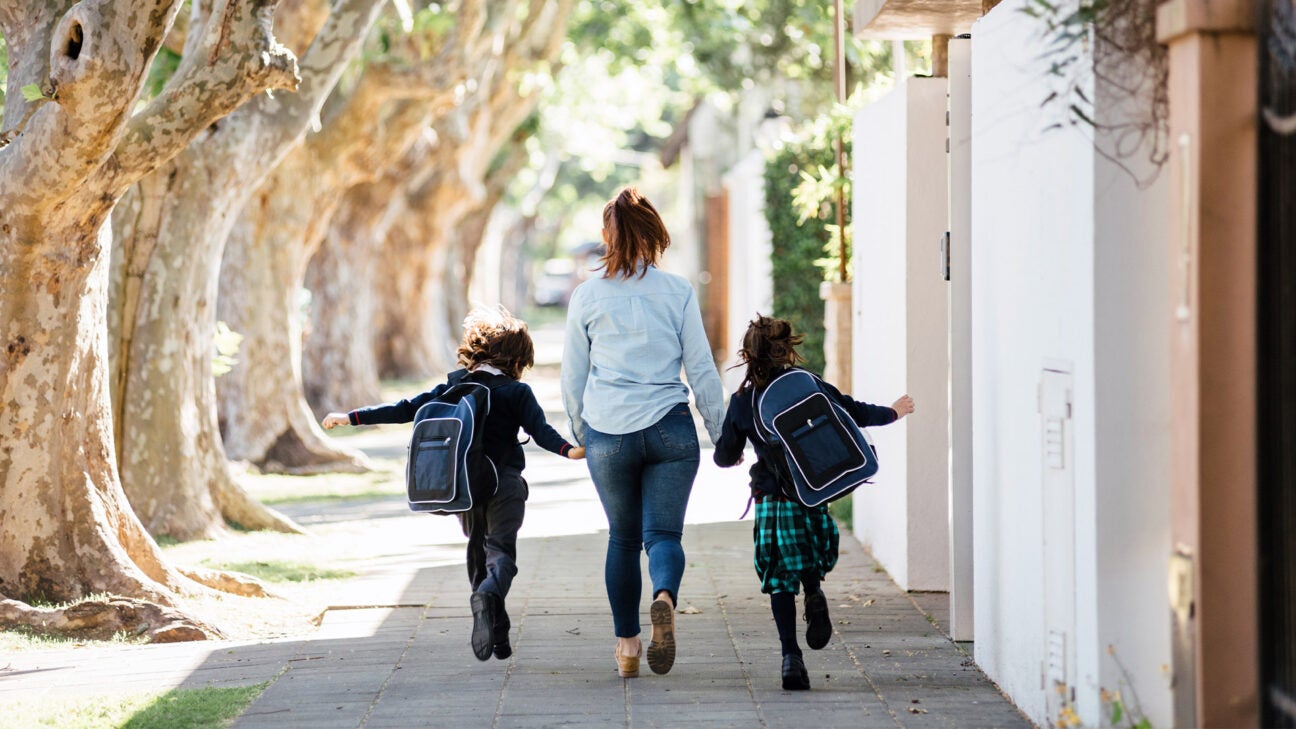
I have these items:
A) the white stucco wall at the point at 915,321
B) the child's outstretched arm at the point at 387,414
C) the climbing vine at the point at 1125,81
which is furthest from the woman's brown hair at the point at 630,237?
the white stucco wall at the point at 915,321

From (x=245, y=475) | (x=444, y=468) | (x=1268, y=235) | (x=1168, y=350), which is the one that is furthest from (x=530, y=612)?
(x=245, y=475)

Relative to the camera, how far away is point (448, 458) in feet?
20.0

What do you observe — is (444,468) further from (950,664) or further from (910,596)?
(910,596)

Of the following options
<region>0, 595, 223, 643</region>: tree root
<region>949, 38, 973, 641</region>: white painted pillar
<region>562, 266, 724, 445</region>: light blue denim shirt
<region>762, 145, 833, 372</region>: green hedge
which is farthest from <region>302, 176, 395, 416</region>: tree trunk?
<region>562, 266, 724, 445</region>: light blue denim shirt

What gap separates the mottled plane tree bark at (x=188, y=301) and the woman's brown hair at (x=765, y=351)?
17.3 feet

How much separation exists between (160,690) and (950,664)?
2942 millimetres

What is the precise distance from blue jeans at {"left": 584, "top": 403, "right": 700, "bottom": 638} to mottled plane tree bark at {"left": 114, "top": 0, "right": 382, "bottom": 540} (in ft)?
15.9

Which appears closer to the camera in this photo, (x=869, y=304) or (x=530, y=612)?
(x=530, y=612)

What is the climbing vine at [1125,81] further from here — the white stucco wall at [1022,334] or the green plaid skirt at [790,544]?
the green plaid skirt at [790,544]

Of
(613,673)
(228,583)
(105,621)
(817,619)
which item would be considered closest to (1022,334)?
(817,619)

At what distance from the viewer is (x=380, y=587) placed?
855 centimetres

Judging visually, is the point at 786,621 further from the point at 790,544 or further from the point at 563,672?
the point at 563,672

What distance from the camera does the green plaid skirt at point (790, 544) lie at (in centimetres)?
595

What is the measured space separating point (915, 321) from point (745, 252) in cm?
1674
